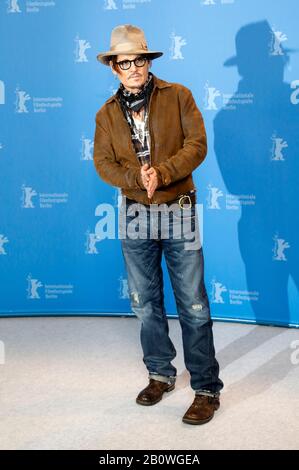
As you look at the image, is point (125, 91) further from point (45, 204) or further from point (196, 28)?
point (45, 204)

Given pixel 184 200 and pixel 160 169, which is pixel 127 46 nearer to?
pixel 160 169

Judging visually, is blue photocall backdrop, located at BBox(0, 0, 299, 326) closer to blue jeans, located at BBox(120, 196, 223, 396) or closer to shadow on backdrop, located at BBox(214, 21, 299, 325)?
shadow on backdrop, located at BBox(214, 21, 299, 325)

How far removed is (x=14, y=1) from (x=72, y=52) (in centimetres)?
43

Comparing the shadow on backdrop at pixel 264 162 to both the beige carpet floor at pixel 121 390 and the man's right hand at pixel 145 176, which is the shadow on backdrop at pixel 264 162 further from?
the man's right hand at pixel 145 176

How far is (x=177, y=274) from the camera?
9.09 ft

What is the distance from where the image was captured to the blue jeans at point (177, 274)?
274 centimetres

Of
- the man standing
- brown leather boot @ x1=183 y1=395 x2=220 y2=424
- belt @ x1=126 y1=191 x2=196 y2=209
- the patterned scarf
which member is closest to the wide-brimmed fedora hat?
the man standing

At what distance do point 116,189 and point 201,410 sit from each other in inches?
65.4

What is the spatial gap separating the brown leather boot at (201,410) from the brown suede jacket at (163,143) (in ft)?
2.67

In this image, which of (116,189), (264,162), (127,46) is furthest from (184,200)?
(116,189)

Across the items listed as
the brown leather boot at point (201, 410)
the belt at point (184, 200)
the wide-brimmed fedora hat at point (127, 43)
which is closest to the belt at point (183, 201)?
the belt at point (184, 200)

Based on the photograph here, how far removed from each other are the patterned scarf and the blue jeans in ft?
0.68

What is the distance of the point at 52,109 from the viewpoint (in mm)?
4039

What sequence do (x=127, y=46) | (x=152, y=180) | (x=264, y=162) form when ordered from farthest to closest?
(x=264, y=162)
(x=127, y=46)
(x=152, y=180)
